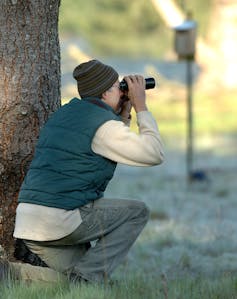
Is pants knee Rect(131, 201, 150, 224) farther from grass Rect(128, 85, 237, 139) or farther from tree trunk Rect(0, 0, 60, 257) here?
grass Rect(128, 85, 237, 139)

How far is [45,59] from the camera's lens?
5.76 meters

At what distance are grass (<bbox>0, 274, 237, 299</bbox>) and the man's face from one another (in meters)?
1.09

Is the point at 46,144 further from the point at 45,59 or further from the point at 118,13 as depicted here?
the point at 118,13

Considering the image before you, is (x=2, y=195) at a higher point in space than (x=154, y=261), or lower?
higher

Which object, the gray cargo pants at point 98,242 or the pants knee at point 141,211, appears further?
the pants knee at point 141,211

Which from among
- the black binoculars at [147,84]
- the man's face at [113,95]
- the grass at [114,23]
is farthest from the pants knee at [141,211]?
the grass at [114,23]

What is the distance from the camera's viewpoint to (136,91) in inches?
207

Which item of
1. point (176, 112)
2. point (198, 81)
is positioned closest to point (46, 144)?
point (176, 112)

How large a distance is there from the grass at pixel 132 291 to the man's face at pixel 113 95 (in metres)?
1.09

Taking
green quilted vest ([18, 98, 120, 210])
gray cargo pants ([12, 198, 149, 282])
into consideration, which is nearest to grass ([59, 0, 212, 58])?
gray cargo pants ([12, 198, 149, 282])

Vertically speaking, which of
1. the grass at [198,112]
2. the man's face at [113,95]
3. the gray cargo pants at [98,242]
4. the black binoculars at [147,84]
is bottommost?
the grass at [198,112]

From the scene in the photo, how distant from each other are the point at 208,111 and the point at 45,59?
67.8 feet

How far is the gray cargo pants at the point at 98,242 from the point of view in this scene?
5.27 m

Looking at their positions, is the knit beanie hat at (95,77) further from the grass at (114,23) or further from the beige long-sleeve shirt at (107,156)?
the grass at (114,23)
